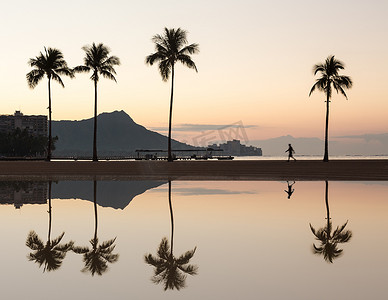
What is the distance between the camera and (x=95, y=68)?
59125mm

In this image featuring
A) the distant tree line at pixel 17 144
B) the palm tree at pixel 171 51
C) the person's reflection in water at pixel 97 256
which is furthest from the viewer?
the distant tree line at pixel 17 144

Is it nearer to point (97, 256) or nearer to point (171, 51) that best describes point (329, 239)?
point (97, 256)

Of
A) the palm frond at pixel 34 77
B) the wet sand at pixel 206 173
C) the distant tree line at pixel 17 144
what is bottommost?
the wet sand at pixel 206 173

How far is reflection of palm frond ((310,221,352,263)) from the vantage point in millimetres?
8250

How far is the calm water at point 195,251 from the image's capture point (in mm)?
6141

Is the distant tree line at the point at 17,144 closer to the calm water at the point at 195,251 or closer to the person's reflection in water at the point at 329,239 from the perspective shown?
the calm water at the point at 195,251

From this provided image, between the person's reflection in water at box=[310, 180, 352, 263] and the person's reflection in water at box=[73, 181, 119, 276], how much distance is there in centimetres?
343

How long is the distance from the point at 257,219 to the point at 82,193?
9776 millimetres

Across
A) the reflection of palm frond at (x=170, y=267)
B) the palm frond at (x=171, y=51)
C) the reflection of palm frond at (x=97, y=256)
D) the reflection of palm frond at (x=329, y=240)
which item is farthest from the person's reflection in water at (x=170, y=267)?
the palm frond at (x=171, y=51)

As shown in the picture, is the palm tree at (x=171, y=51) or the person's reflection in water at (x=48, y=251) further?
the palm tree at (x=171, y=51)

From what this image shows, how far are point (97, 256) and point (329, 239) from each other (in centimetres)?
445

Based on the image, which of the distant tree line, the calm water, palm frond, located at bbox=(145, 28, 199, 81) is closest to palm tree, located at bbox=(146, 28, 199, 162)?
palm frond, located at bbox=(145, 28, 199, 81)

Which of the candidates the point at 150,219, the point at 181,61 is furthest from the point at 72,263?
the point at 181,61

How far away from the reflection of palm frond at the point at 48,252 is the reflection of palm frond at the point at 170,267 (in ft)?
4.63
